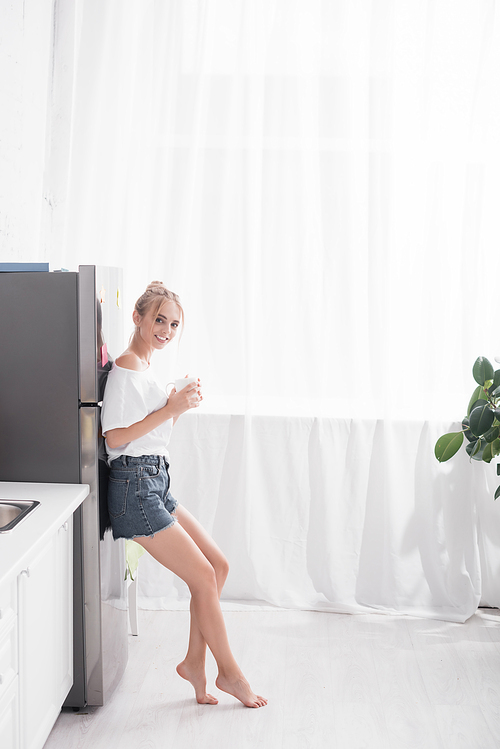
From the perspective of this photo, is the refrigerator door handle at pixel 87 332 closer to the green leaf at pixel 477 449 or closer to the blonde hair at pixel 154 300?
the blonde hair at pixel 154 300

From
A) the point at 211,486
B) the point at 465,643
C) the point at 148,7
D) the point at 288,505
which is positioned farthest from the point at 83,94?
the point at 465,643

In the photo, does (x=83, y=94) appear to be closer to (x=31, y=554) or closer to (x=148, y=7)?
(x=148, y=7)

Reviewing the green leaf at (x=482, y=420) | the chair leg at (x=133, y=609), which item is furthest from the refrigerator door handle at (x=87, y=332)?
the green leaf at (x=482, y=420)

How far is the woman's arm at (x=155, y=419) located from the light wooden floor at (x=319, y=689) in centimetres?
89

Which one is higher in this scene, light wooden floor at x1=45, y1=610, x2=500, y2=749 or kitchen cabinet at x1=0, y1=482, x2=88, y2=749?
kitchen cabinet at x1=0, y1=482, x2=88, y2=749

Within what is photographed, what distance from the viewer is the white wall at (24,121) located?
7.29ft

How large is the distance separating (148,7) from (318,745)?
2792 millimetres

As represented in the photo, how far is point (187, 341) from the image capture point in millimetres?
2652

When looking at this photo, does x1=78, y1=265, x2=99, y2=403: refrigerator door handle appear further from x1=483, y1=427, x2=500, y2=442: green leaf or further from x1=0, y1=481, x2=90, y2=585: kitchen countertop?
x1=483, y1=427, x2=500, y2=442: green leaf

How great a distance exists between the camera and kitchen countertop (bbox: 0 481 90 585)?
1.32m

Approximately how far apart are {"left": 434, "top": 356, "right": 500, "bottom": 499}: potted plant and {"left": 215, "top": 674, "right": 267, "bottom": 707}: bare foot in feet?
3.94

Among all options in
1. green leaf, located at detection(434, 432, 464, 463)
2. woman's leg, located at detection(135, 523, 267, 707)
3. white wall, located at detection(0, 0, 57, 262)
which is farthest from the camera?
green leaf, located at detection(434, 432, 464, 463)

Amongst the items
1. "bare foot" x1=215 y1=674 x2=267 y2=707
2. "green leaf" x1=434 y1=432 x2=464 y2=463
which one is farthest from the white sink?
"green leaf" x1=434 y1=432 x2=464 y2=463

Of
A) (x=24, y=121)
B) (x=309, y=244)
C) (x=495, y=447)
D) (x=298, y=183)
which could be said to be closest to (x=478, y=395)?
(x=495, y=447)
